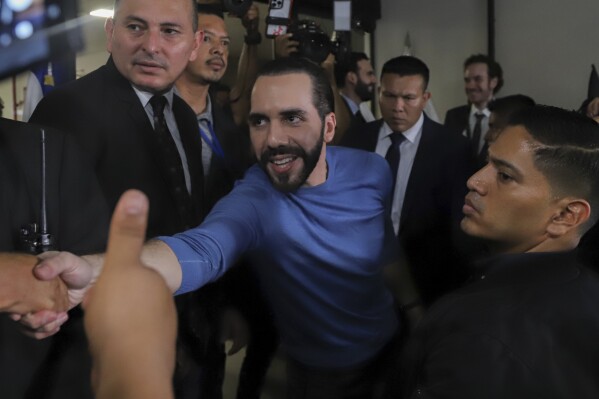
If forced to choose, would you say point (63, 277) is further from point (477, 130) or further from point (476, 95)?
point (476, 95)

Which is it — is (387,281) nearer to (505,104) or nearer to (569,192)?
(569,192)

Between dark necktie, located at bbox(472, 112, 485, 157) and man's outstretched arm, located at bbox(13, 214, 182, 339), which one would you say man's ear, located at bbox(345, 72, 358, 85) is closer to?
dark necktie, located at bbox(472, 112, 485, 157)

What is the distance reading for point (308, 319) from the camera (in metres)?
1.24

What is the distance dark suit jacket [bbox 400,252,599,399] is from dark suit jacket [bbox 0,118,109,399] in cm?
46

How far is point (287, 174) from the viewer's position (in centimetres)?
121

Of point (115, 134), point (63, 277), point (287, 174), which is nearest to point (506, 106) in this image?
point (287, 174)

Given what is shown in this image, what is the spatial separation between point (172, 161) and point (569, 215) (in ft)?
2.27

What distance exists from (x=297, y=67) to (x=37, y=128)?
19.9 inches

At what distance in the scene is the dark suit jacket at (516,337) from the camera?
708 mm

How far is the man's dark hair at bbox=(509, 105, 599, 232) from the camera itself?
0.96 meters

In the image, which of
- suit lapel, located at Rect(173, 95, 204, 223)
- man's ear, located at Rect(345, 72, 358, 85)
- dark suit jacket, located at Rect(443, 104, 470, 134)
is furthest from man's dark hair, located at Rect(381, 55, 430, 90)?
suit lapel, located at Rect(173, 95, 204, 223)

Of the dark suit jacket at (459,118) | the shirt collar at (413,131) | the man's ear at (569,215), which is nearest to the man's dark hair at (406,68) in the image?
the shirt collar at (413,131)

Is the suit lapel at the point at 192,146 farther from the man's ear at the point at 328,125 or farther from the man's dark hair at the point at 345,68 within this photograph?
Result: the man's dark hair at the point at 345,68

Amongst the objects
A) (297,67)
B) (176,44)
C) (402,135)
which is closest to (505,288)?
(297,67)
